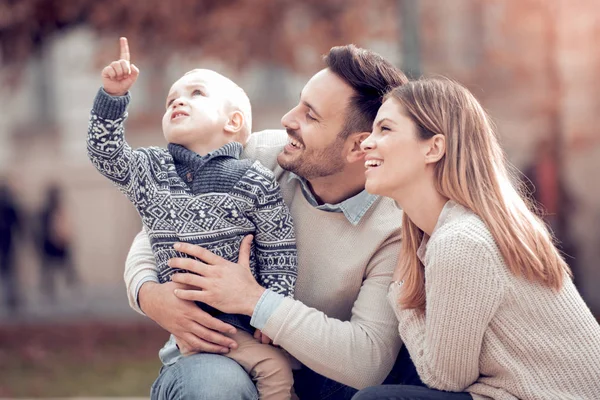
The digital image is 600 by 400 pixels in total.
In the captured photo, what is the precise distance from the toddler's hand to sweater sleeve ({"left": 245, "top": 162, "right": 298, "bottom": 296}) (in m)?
0.14

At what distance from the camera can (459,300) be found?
244 cm

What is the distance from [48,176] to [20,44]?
18.6 feet

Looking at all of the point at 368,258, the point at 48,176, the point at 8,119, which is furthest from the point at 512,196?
the point at 8,119

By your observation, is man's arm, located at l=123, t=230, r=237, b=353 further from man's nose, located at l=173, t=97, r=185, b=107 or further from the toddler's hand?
man's nose, located at l=173, t=97, r=185, b=107

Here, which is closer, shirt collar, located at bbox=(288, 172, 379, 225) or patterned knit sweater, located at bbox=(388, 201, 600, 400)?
patterned knit sweater, located at bbox=(388, 201, 600, 400)

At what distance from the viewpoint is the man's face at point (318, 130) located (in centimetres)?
307

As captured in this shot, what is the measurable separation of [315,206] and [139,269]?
64cm

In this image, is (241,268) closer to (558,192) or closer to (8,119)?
(558,192)

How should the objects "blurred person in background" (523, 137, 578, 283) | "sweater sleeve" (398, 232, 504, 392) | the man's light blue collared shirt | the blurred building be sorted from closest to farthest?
"sweater sleeve" (398, 232, 504, 392)
the man's light blue collared shirt
"blurred person in background" (523, 137, 578, 283)
the blurred building

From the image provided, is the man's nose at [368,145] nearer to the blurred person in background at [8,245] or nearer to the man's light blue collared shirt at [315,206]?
the man's light blue collared shirt at [315,206]

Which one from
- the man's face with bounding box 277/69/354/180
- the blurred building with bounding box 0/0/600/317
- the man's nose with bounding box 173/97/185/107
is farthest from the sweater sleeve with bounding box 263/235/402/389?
the blurred building with bounding box 0/0/600/317

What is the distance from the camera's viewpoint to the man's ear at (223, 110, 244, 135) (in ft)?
10.0

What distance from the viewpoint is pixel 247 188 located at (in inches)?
113

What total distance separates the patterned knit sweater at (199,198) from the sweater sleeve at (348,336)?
146 mm
